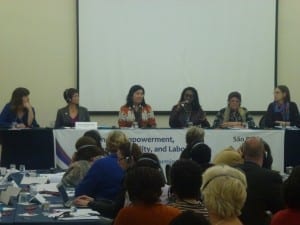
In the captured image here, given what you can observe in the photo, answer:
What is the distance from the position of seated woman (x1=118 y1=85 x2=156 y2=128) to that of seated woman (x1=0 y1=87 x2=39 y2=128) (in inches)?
52.1

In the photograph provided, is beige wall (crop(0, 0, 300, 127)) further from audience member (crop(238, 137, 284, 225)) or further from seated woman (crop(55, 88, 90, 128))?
audience member (crop(238, 137, 284, 225))

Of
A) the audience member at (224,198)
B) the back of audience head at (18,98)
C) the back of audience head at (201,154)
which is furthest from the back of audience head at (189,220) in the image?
the back of audience head at (18,98)

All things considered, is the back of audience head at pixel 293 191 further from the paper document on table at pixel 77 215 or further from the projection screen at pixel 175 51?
the projection screen at pixel 175 51

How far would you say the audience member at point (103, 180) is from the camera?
17.2 feet

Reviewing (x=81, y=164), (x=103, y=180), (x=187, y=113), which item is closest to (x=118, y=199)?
(x=103, y=180)

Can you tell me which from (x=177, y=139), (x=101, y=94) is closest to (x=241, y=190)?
(x=177, y=139)

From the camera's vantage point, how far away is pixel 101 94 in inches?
445

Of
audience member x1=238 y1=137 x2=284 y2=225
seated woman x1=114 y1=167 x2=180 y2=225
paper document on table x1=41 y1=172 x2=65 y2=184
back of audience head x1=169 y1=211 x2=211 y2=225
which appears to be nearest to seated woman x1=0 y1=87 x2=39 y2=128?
paper document on table x1=41 y1=172 x2=65 y2=184

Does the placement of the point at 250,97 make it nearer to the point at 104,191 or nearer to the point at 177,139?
the point at 177,139

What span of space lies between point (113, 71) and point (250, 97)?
8.26 feet

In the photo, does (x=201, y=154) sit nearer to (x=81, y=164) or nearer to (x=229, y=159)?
(x=229, y=159)

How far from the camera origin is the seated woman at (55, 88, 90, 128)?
9.59 metres

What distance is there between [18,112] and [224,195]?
22.0 ft

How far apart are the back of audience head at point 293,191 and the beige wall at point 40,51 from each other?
27.2 ft
